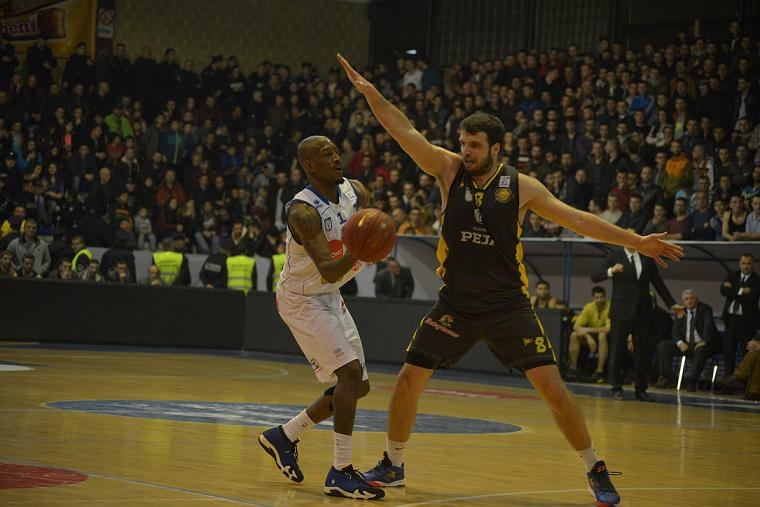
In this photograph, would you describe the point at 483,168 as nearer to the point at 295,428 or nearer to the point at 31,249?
the point at 295,428

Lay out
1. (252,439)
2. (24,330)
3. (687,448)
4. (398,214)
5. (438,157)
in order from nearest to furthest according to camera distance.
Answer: (438,157), (252,439), (687,448), (24,330), (398,214)

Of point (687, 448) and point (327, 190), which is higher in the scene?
point (327, 190)

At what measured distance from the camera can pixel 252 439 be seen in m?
9.35

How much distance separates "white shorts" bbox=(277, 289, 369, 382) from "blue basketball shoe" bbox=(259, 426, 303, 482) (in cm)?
45

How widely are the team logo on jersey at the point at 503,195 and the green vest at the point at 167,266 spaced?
16886mm

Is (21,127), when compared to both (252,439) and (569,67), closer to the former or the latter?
(569,67)

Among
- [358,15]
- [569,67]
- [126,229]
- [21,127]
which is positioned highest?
[358,15]

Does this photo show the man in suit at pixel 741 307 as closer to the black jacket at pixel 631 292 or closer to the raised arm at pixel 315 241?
the black jacket at pixel 631 292

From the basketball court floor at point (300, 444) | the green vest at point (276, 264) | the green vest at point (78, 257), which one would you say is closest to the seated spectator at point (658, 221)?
the basketball court floor at point (300, 444)

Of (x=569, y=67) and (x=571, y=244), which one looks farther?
(x=569, y=67)

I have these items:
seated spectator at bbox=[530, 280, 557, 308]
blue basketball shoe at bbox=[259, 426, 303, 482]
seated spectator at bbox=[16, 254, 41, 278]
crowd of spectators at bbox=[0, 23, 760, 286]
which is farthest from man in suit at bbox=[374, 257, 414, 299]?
blue basketball shoe at bbox=[259, 426, 303, 482]

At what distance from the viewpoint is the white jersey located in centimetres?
737

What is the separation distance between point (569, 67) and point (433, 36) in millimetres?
8658

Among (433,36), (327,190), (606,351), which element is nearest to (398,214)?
(606,351)
